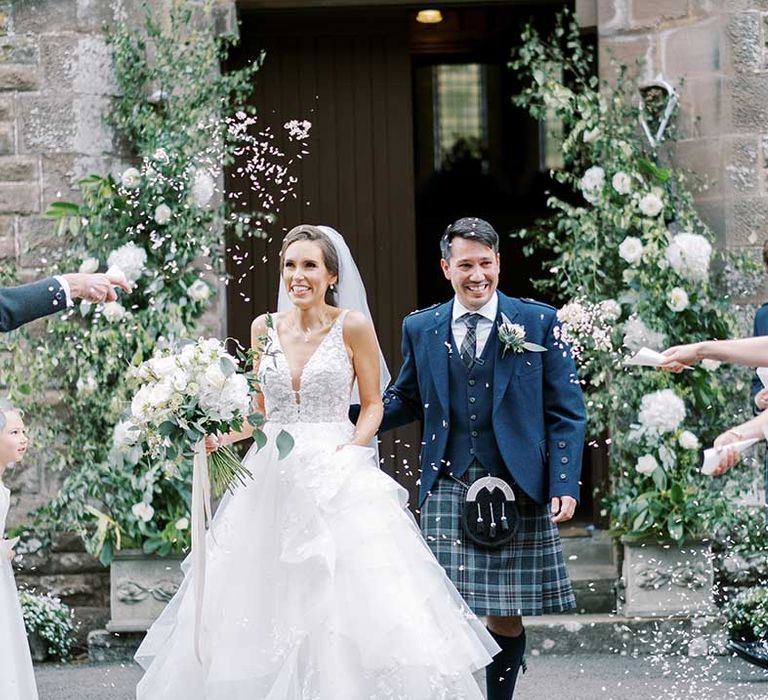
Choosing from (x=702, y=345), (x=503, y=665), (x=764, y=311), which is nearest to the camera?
(x=702, y=345)

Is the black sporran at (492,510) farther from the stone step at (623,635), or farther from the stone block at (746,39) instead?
the stone block at (746,39)

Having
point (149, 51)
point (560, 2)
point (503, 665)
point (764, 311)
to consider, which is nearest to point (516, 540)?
point (503, 665)

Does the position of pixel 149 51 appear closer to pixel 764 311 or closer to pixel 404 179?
pixel 404 179

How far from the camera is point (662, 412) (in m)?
7.30

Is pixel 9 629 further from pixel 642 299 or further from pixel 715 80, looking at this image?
pixel 715 80

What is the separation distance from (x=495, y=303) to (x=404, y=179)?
313 centimetres

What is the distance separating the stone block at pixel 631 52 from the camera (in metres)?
7.77

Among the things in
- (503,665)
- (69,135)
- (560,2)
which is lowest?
(503,665)

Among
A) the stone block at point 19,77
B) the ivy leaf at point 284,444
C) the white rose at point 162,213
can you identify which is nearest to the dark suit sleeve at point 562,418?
the ivy leaf at point 284,444

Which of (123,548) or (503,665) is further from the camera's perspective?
(123,548)

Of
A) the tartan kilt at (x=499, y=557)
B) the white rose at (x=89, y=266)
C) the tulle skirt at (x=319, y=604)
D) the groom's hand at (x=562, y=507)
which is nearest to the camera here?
the tulle skirt at (x=319, y=604)

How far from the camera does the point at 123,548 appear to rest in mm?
7422

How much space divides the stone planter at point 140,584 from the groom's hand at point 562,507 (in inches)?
109

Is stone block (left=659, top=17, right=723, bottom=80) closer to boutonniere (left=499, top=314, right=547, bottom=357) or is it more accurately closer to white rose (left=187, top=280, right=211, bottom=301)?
white rose (left=187, top=280, right=211, bottom=301)
